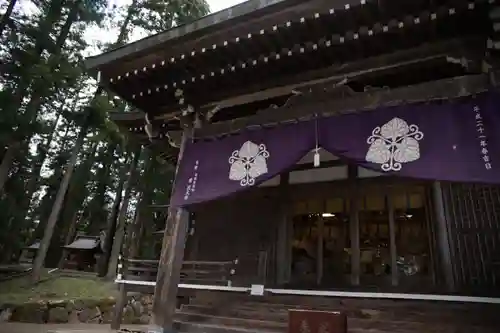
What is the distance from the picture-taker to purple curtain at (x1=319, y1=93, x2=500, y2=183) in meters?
3.39

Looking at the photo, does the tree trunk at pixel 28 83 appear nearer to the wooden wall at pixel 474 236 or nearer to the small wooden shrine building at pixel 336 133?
the small wooden shrine building at pixel 336 133

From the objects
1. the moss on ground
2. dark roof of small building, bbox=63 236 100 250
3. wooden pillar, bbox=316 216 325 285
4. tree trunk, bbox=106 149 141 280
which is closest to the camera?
wooden pillar, bbox=316 216 325 285

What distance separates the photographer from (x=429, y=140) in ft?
12.1

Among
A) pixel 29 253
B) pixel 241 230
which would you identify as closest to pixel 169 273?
pixel 241 230

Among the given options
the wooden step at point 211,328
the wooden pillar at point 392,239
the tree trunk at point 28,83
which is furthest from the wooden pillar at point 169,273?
the tree trunk at point 28,83

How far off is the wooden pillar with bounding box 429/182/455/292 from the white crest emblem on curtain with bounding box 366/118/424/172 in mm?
2025

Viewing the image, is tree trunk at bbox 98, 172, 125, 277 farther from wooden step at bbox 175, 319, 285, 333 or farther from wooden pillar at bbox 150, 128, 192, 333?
wooden pillar at bbox 150, 128, 192, 333

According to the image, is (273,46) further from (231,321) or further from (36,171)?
(36,171)

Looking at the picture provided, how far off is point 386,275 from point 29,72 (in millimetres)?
13543

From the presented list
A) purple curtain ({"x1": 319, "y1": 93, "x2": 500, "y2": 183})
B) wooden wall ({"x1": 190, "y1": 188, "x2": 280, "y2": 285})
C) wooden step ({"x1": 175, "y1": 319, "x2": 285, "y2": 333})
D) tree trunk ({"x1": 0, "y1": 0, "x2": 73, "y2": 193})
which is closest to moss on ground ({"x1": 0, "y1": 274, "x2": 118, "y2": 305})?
tree trunk ({"x1": 0, "y1": 0, "x2": 73, "y2": 193})

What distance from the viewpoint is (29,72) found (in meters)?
12.6

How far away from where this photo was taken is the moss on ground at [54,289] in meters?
13.2

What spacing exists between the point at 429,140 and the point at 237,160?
7.78 feet

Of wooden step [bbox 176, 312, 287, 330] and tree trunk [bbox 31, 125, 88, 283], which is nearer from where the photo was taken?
wooden step [bbox 176, 312, 287, 330]
